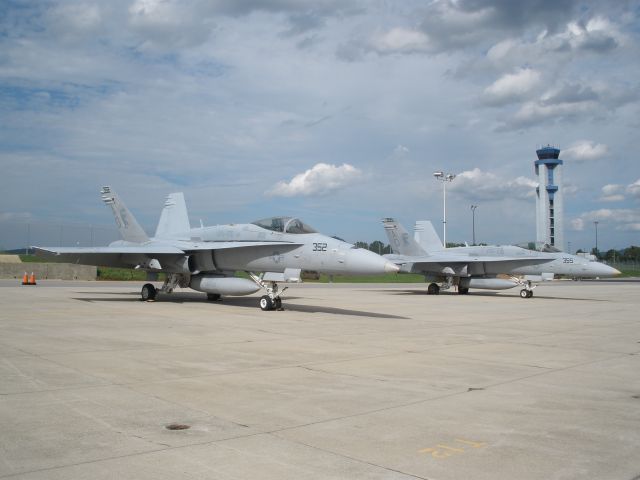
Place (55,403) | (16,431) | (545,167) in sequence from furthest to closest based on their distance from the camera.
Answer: (545,167) → (55,403) → (16,431)

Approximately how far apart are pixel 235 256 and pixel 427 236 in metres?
18.5

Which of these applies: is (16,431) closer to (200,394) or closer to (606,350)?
(200,394)

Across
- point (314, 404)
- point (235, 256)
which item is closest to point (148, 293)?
point (235, 256)

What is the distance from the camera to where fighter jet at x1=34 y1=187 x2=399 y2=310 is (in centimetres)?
1423

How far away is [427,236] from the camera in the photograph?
33.0m

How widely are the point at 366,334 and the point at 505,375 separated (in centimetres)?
423

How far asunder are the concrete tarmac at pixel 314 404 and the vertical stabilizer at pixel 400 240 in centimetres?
1753

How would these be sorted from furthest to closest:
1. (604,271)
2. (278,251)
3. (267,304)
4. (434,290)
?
(434,290) < (604,271) < (267,304) < (278,251)

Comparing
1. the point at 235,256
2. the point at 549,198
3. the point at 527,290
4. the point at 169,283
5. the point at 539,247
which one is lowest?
the point at 527,290

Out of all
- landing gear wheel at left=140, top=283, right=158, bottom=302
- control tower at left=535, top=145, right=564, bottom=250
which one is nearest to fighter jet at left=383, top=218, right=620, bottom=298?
landing gear wheel at left=140, top=283, right=158, bottom=302

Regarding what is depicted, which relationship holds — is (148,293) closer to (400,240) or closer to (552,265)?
(400,240)

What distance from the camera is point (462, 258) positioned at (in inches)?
1056

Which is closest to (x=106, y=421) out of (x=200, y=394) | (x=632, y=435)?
(x=200, y=394)

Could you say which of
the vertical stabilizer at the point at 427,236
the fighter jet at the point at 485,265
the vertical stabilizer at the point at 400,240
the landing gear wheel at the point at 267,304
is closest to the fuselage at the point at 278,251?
the landing gear wheel at the point at 267,304
